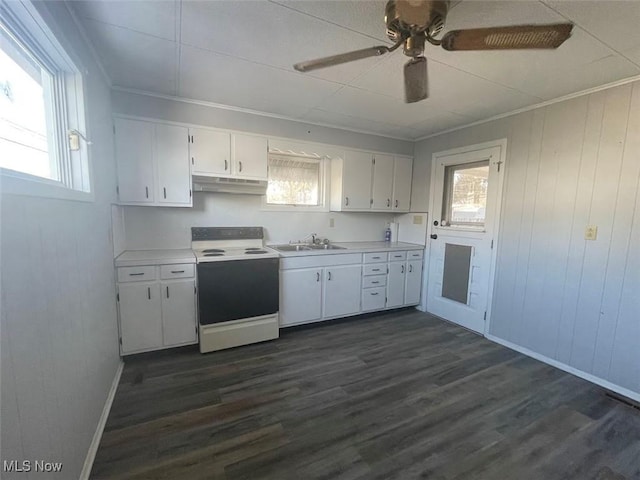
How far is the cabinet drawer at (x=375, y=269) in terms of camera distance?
3.50 m

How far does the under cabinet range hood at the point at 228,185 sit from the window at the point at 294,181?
295 millimetres

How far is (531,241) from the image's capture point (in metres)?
2.74

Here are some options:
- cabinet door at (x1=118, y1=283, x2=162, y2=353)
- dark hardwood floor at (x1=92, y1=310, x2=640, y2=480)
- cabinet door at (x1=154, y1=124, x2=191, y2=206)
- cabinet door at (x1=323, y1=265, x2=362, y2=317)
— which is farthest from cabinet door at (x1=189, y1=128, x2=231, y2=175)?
dark hardwood floor at (x1=92, y1=310, x2=640, y2=480)

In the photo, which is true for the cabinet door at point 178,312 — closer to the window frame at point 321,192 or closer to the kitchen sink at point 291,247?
the kitchen sink at point 291,247

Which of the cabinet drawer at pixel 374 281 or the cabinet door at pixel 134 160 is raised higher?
the cabinet door at pixel 134 160

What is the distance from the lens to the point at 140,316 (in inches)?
96.0

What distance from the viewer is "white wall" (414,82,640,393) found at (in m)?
2.16

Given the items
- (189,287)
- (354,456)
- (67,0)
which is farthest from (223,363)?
(67,0)

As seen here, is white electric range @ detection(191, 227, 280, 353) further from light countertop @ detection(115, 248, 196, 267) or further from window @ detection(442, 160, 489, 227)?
window @ detection(442, 160, 489, 227)

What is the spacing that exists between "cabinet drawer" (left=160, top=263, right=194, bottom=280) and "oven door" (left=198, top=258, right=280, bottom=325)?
0.10 meters

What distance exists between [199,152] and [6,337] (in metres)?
2.24

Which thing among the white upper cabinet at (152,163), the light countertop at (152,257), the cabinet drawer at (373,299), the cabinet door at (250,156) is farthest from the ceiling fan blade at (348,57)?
the cabinet drawer at (373,299)

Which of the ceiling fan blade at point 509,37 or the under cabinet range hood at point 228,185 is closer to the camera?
the ceiling fan blade at point 509,37

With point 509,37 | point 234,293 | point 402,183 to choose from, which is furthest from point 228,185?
point 509,37
